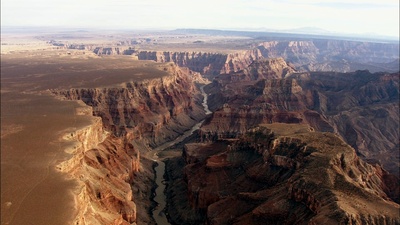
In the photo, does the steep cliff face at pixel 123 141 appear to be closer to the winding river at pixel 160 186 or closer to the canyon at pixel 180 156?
the canyon at pixel 180 156

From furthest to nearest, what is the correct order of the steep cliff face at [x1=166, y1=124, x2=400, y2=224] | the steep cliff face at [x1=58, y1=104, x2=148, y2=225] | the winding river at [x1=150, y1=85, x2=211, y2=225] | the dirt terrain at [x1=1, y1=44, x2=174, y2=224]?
the winding river at [x1=150, y1=85, x2=211, y2=225], the steep cliff face at [x1=58, y1=104, x2=148, y2=225], the steep cliff face at [x1=166, y1=124, x2=400, y2=224], the dirt terrain at [x1=1, y1=44, x2=174, y2=224]

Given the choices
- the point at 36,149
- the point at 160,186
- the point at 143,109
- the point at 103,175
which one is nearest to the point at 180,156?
the point at 160,186

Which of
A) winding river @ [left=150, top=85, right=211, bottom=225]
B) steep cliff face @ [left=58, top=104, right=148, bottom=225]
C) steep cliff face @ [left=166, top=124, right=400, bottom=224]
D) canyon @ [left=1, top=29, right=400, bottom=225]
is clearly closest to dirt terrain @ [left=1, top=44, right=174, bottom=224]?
canyon @ [left=1, top=29, right=400, bottom=225]

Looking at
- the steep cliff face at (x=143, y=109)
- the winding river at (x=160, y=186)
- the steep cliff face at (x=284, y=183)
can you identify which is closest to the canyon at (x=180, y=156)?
the steep cliff face at (x=284, y=183)

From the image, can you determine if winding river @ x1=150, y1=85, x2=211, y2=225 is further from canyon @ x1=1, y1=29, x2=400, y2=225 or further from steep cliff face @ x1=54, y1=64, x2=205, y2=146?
steep cliff face @ x1=54, y1=64, x2=205, y2=146

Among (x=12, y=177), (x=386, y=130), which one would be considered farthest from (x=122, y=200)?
(x=386, y=130)

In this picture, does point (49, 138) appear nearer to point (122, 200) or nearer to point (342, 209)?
point (122, 200)
